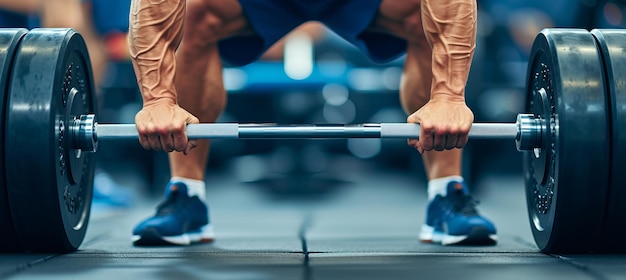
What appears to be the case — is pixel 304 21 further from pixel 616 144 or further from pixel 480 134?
pixel 616 144

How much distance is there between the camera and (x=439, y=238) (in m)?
1.52

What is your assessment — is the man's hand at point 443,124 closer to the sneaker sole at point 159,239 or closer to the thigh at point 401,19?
the thigh at point 401,19

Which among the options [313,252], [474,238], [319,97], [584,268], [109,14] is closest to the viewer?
[584,268]

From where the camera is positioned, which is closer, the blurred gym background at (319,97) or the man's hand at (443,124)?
the man's hand at (443,124)

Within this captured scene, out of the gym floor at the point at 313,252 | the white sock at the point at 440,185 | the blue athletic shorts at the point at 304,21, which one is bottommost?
the gym floor at the point at 313,252

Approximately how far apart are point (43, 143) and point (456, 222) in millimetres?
773

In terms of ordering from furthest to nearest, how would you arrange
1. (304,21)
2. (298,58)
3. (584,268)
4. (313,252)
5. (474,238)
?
(298,58) < (304,21) < (474,238) < (313,252) < (584,268)

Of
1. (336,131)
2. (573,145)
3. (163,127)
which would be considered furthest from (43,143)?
(573,145)

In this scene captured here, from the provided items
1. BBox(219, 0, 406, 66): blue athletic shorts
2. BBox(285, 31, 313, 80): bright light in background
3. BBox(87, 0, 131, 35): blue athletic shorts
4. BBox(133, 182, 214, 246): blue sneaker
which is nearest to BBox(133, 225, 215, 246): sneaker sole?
BBox(133, 182, 214, 246): blue sneaker

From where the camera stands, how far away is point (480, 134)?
1266mm

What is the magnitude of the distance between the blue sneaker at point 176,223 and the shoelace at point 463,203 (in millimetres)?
504

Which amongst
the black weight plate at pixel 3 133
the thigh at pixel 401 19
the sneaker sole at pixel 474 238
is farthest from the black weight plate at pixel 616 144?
the black weight plate at pixel 3 133

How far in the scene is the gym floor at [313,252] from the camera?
110 centimetres

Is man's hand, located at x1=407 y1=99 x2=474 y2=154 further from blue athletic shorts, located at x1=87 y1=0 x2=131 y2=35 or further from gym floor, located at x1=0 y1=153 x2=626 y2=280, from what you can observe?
blue athletic shorts, located at x1=87 y1=0 x2=131 y2=35
